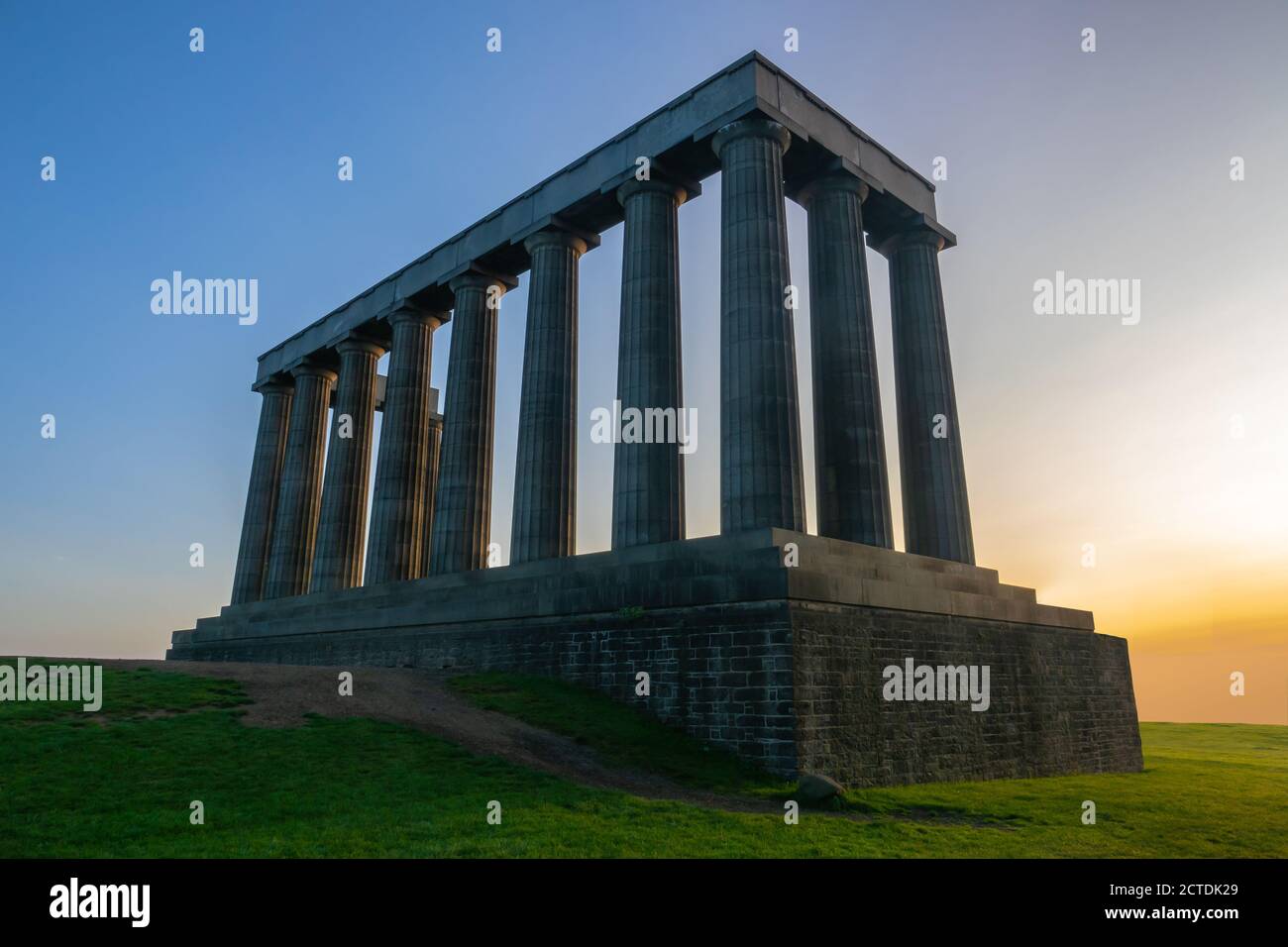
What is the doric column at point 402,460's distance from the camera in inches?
1724

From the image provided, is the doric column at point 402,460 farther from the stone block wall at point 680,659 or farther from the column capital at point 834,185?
the column capital at point 834,185

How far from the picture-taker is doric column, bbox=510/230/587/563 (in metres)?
35.7

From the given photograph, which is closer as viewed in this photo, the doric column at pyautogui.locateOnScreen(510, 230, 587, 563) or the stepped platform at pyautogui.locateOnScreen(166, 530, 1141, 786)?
the stepped platform at pyautogui.locateOnScreen(166, 530, 1141, 786)

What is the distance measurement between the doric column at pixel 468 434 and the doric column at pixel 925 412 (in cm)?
2081

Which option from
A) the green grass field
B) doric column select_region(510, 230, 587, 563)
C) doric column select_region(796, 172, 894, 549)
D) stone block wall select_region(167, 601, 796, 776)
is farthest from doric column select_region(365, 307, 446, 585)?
doric column select_region(796, 172, 894, 549)

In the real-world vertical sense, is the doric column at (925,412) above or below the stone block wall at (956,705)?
above

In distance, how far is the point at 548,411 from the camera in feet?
122

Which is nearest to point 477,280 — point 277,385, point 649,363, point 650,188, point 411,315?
point 411,315

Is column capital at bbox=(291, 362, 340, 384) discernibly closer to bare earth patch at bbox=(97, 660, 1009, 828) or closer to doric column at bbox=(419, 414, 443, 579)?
doric column at bbox=(419, 414, 443, 579)

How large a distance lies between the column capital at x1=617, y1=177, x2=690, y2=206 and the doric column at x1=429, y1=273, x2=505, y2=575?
1124 cm

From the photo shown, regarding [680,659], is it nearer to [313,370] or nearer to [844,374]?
[844,374]

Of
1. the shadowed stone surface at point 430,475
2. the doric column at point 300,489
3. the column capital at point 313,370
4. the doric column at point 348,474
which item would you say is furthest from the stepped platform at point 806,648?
the column capital at point 313,370

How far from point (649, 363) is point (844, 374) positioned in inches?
328
